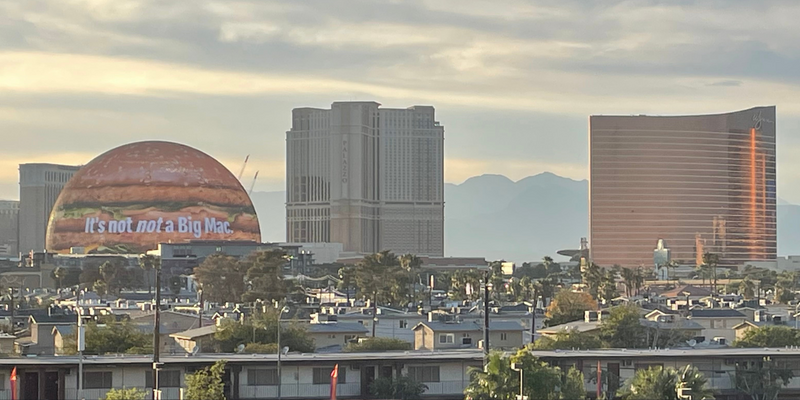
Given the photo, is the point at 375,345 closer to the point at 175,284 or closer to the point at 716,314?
the point at 716,314

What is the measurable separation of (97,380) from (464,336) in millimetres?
32003

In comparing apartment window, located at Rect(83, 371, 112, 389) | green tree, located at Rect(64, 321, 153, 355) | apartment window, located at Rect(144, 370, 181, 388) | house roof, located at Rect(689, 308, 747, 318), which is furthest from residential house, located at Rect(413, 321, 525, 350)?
apartment window, located at Rect(83, 371, 112, 389)

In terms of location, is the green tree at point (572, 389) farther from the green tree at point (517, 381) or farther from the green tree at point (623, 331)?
the green tree at point (623, 331)

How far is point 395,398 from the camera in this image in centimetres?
5100

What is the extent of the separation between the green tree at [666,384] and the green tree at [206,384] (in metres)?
12.6

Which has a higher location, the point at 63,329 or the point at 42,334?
the point at 63,329

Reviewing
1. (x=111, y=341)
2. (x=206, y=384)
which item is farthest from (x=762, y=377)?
(x=111, y=341)

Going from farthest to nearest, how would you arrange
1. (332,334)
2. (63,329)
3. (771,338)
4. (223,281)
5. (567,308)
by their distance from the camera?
(223,281), (567,308), (332,334), (63,329), (771,338)

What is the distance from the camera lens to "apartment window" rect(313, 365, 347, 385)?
174 feet

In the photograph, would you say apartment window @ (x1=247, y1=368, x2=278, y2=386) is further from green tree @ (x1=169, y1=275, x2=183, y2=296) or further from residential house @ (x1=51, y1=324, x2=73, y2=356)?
green tree @ (x1=169, y1=275, x2=183, y2=296)

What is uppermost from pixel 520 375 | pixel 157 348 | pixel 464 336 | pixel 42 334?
pixel 157 348

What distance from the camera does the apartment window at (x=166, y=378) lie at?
169ft

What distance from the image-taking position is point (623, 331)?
264 feet

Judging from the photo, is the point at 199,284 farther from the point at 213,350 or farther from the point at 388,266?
the point at 213,350
